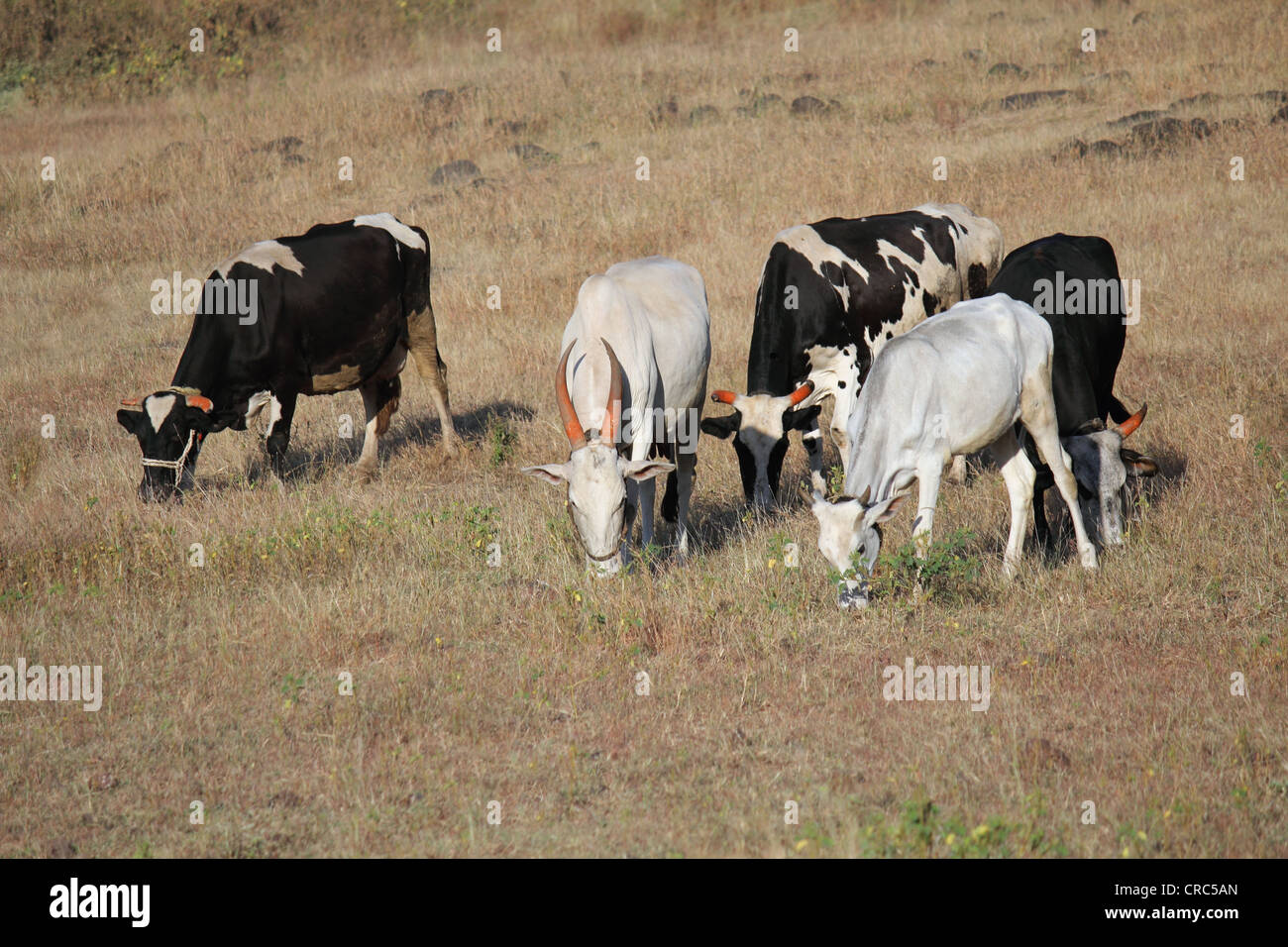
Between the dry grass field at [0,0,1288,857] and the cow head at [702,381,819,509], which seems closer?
the dry grass field at [0,0,1288,857]

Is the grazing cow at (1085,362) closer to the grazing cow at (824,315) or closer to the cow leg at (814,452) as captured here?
the grazing cow at (824,315)

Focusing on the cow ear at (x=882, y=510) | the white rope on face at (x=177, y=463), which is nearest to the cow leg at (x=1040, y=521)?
the cow ear at (x=882, y=510)

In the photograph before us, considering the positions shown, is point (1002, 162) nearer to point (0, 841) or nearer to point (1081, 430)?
point (1081, 430)

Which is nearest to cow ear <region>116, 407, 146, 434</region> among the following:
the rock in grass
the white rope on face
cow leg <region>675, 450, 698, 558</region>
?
the white rope on face

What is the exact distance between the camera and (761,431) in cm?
930

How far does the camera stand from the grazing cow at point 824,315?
9.36 meters

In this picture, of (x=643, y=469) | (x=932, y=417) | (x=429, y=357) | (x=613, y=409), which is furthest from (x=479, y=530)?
(x=429, y=357)

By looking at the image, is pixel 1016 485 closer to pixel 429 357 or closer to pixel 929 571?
pixel 929 571

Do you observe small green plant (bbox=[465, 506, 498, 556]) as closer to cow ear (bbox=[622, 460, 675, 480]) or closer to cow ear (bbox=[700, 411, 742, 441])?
cow ear (bbox=[622, 460, 675, 480])

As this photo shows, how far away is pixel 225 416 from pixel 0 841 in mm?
5275

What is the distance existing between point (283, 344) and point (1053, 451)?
20.3ft

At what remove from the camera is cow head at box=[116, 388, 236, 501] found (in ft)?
31.6

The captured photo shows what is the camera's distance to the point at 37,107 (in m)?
24.0

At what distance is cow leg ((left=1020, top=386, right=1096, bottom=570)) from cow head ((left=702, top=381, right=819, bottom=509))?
185 cm
